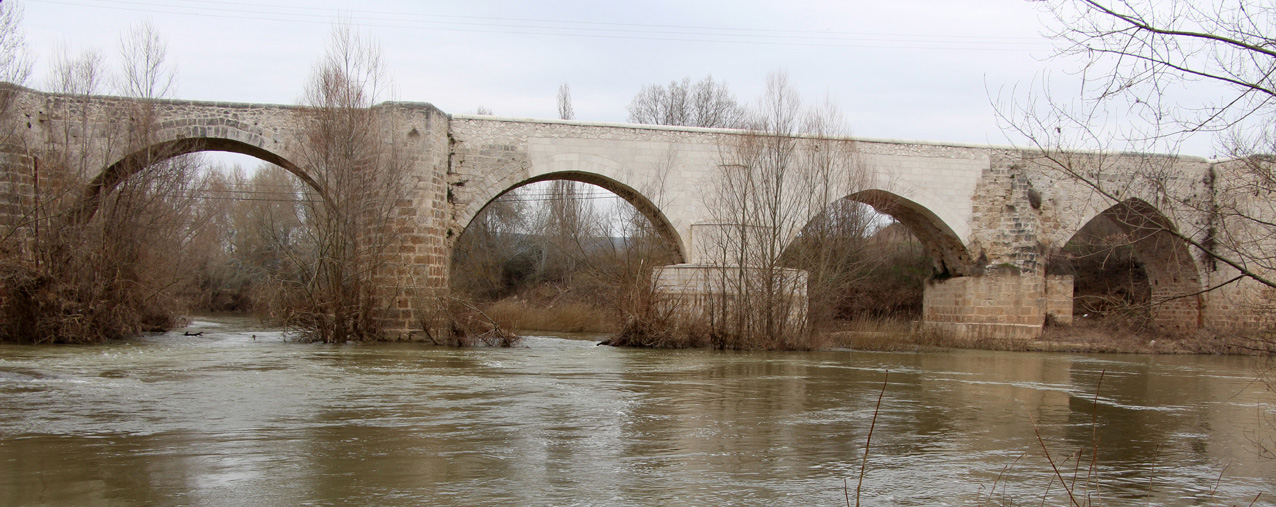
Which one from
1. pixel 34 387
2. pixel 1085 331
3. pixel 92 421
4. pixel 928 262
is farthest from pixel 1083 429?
pixel 928 262

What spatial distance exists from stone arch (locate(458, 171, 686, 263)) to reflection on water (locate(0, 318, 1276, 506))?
262 inches

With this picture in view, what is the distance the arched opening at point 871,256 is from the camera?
1761 centimetres

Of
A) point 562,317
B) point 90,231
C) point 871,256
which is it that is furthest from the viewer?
point 871,256

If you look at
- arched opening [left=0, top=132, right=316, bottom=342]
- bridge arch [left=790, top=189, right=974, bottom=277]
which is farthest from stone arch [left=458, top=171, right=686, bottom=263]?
arched opening [left=0, top=132, right=316, bottom=342]

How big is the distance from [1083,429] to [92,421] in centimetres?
736

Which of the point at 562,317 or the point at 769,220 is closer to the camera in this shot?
the point at 769,220

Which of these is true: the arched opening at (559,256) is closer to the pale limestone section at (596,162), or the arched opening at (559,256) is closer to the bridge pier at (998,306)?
the pale limestone section at (596,162)

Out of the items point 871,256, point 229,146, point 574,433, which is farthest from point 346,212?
point 871,256

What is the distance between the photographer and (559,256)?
117 feet

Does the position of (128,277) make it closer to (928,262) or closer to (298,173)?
(298,173)

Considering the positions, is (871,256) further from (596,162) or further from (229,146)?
(229,146)

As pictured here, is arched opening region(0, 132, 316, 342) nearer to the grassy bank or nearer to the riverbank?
the grassy bank

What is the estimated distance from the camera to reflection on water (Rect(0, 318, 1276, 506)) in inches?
187

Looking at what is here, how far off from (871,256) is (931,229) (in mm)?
6897
